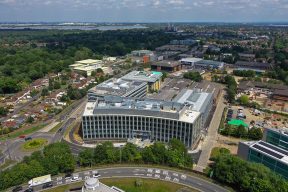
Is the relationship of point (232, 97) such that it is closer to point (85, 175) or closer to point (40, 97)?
point (85, 175)

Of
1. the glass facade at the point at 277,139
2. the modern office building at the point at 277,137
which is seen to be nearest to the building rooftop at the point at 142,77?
the modern office building at the point at 277,137

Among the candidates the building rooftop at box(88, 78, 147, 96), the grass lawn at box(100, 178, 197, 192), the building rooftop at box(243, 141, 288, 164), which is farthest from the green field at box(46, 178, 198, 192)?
the building rooftop at box(88, 78, 147, 96)

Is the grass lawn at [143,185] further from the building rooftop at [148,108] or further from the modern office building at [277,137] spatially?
the modern office building at [277,137]

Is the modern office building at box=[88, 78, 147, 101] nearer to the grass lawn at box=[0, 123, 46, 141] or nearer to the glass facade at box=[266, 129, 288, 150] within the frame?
the grass lawn at box=[0, 123, 46, 141]

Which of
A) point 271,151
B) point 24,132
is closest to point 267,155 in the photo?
point 271,151

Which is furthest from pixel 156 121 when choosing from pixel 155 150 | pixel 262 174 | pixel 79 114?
pixel 79 114

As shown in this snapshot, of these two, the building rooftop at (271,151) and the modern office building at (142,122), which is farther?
the modern office building at (142,122)

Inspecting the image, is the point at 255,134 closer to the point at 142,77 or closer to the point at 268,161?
the point at 268,161
